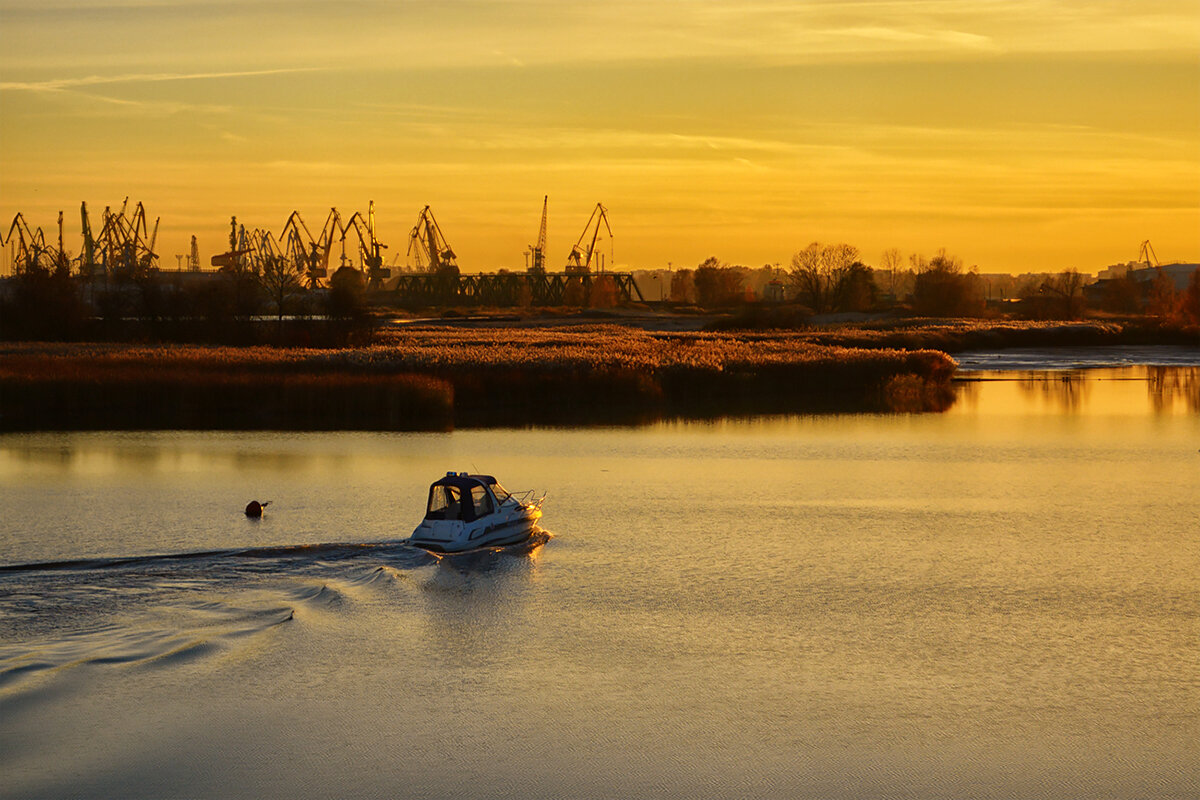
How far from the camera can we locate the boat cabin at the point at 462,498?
23.8 m

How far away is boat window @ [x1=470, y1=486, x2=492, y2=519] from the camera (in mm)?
24167

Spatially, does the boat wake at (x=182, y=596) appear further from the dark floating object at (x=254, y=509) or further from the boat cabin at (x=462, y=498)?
the dark floating object at (x=254, y=509)

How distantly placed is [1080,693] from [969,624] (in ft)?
10.7

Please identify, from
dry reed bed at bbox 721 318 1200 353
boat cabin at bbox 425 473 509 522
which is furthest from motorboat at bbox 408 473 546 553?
dry reed bed at bbox 721 318 1200 353

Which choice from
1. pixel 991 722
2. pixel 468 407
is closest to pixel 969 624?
pixel 991 722

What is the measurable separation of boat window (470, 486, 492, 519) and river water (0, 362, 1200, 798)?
2.84ft

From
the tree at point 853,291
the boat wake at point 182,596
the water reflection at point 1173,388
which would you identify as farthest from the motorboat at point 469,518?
the tree at point 853,291

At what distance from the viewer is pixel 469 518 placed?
23812 mm

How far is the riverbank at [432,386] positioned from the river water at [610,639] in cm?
1448

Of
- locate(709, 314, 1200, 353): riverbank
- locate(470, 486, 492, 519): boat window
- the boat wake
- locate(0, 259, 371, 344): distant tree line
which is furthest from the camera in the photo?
locate(709, 314, 1200, 353): riverbank

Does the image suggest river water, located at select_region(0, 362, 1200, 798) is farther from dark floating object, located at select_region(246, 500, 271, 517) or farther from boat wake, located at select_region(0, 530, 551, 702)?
dark floating object, located at select_region(246, 500, 271, 517)

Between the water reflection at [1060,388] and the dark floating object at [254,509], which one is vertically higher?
the dark floating object at [254,509]

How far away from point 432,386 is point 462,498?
87.6 feet

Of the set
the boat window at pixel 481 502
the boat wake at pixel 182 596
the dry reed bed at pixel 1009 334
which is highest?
the dry reed bed at pixel 1009 334
